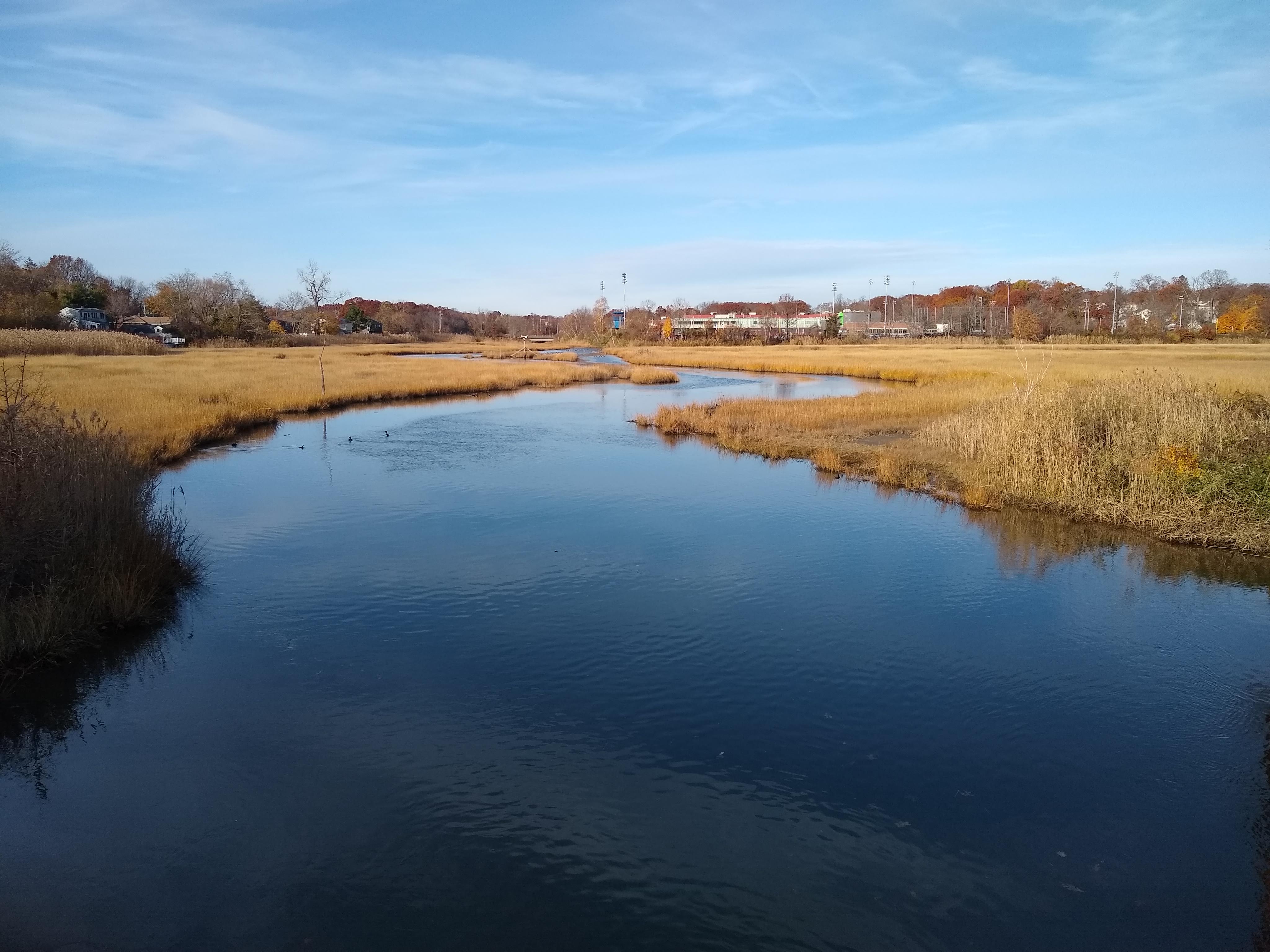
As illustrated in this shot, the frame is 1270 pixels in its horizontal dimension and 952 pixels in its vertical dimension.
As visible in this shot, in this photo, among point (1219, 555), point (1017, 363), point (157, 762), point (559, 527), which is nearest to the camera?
point (157, 762)

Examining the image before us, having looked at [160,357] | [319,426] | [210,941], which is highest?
[160,357]

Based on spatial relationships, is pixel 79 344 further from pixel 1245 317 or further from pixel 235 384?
pixel 1245 317

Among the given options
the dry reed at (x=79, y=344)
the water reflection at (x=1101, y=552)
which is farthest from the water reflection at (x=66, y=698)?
the dry reed at (x=79, y=344)

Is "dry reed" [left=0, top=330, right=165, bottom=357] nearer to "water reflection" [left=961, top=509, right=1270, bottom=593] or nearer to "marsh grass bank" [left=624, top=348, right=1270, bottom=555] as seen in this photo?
"marsh grass bank" [left=624, top=348, right=1270, bottom=555]

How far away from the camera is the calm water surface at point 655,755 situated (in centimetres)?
470

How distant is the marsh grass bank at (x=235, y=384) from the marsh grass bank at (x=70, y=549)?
410 cm

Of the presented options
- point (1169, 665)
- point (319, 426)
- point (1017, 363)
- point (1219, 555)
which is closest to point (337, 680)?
point (1169, 665)

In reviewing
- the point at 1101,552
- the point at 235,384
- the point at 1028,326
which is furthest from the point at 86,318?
the point at 1028,326

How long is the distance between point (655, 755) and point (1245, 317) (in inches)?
3463

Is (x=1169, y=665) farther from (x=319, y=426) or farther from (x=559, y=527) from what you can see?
(x=319, y=426)

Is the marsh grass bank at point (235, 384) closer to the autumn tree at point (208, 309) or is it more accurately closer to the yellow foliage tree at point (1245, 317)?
the autumn tree at point (208, 309)

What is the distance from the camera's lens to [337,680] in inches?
290

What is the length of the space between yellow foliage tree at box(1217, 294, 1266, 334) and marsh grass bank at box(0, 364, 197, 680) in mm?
77280

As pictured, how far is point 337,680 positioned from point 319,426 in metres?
18.3
